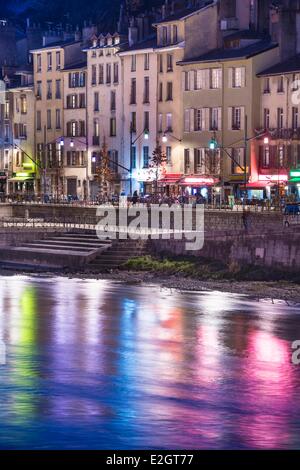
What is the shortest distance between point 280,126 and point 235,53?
19.1ft

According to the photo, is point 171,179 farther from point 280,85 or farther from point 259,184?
point 280,85

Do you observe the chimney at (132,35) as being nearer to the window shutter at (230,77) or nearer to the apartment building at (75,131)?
the apartment building at (75,131)

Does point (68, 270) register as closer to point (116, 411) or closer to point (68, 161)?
point (116, 411)

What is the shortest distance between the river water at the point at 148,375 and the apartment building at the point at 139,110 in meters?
46.2

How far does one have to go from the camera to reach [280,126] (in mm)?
79562

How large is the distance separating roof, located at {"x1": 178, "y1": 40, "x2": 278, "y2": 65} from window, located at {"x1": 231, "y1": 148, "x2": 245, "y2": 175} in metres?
5.48

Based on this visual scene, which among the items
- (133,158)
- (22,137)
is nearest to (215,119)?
(133,158)

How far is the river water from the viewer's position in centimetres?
2409

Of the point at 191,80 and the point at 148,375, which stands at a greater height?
the point at 191,80

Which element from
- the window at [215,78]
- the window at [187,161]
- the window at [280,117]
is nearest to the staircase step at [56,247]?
the window at [280,117]

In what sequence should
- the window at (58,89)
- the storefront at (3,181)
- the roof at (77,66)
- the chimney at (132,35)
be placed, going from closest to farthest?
1. the chimney at (132,35)
2. the roof at (77,66)
3. the window at (58,89)
4. the storefront at (3,181)

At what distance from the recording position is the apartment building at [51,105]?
101m

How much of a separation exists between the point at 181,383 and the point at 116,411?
297 centimetres
